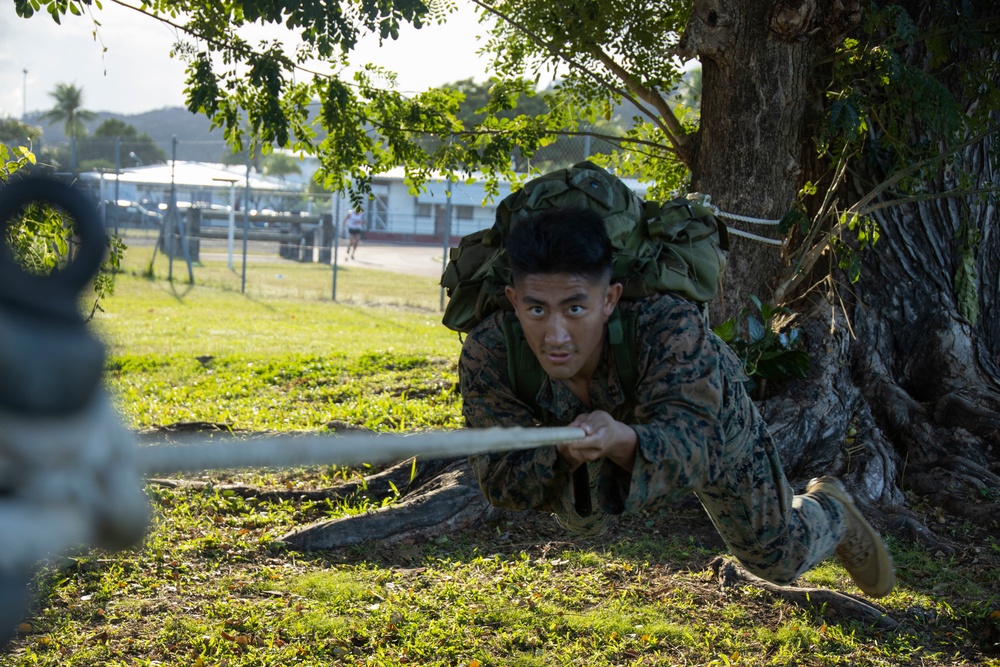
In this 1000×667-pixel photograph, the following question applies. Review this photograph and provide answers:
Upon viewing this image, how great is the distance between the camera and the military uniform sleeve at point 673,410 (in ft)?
8.66

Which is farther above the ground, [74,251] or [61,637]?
[74,251]

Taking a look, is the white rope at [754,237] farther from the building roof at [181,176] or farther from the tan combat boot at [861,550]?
the building roof at [181,176]

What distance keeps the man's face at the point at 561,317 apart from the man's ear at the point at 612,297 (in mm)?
41

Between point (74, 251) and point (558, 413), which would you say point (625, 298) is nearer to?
point (558, 413)

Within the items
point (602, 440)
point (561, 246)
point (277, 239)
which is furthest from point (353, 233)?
point (602, 440)

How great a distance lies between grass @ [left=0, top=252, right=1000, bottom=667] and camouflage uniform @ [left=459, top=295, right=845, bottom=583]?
32.3 inches

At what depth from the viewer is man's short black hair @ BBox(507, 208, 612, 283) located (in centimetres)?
282

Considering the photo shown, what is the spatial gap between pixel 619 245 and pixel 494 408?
2.22 feet

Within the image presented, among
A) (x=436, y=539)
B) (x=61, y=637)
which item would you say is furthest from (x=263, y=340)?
(x=61, y=637)

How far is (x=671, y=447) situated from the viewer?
2.66 m

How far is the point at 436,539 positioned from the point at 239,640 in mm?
1453

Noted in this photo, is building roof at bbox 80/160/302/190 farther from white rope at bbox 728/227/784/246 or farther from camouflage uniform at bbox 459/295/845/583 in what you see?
camouflage uniform at bbox 459/295/845/583

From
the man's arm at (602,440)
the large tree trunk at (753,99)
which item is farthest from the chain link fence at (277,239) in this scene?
the man's arm at (602,440)

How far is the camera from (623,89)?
7.31 metres
